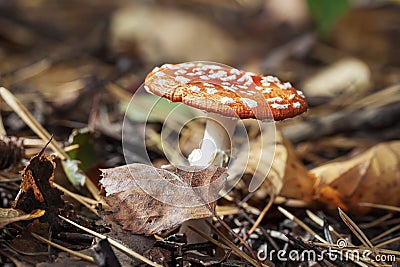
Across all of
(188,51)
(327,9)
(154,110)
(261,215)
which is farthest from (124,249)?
(188,51)

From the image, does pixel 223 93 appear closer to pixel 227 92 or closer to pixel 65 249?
pixel 227 92

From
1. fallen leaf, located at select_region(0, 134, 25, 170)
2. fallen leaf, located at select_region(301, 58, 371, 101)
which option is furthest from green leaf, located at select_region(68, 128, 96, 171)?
fallen leaf, located at select_region(301, 58, 371, 101)

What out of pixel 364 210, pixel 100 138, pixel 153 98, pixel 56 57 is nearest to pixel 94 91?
pixel 153 98

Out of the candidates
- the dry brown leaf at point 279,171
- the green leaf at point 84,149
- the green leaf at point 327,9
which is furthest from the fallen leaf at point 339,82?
the green leaf at point 84,149

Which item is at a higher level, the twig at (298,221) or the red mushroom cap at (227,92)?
the red mushroom cap at (227,92)

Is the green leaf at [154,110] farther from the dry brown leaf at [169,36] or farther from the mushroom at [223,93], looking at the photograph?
the dry brown leaf at [169,36]

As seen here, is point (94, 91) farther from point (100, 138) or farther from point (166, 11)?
point (166, 11)
